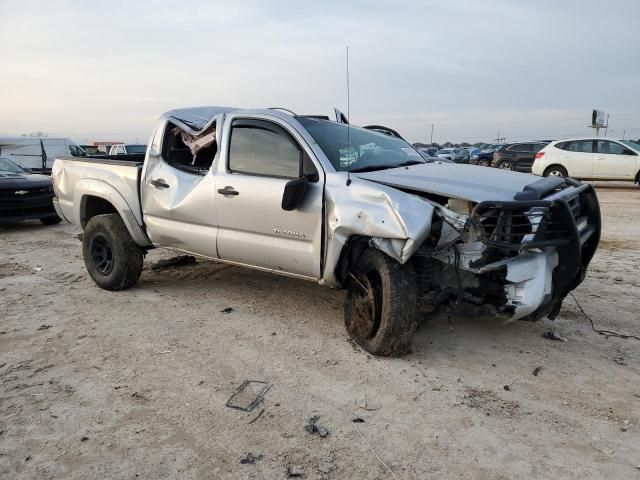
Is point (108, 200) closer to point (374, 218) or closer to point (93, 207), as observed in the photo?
point (93, 207)

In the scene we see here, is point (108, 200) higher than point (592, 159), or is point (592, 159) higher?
point (108, 200)

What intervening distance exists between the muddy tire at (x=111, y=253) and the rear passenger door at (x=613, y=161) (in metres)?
14.7

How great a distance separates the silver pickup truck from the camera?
348 cm

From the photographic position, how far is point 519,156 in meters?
20.0

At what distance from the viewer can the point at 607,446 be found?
2.78 m

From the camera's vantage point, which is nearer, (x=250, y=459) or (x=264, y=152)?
(x=250, y=459)

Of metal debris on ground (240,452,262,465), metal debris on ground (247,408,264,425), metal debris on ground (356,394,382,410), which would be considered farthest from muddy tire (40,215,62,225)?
metal debris on ground (240,452,262,465)

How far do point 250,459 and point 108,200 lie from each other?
12.1ft

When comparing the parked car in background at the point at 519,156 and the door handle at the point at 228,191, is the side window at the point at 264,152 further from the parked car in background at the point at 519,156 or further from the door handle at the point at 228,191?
the parked car in background at the point at 519,156

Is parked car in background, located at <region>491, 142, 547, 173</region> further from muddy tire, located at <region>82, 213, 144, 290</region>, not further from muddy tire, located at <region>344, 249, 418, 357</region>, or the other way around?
muddy tire, located at <region>344, 249, 418, 357</region>

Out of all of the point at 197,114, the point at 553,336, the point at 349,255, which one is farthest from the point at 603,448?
the point at 197,114

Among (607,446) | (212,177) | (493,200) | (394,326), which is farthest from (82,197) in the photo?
(607,446)

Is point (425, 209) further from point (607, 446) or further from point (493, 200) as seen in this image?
point (607, 446)

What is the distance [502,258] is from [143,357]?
105 inches
